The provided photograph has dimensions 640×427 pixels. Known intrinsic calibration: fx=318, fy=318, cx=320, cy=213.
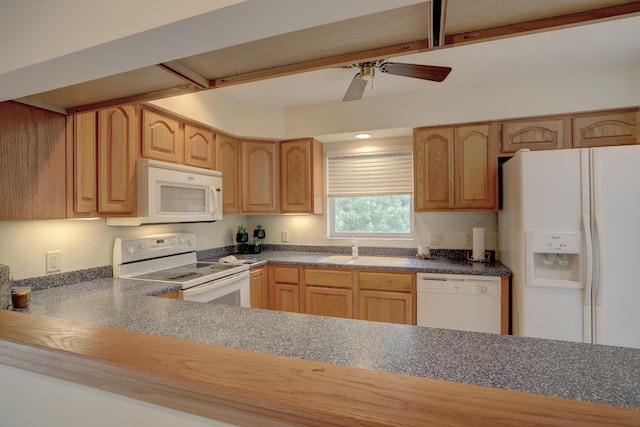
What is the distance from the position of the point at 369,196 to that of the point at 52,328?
2.86 m

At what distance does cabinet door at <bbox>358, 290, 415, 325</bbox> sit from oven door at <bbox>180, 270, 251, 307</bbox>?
977 millimetres

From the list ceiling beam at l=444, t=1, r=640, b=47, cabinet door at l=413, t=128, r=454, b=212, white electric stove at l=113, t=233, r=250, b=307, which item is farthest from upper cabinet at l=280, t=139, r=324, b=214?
ceiling beam at l=444, t=1, r=640, b=47

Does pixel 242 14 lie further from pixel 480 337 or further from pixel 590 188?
pixel 590 188

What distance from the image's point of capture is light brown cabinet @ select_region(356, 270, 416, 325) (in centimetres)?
259

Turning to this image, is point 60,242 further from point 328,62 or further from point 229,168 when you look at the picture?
point 328,62

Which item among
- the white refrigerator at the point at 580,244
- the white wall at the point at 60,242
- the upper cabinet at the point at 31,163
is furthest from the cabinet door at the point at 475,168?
the upper cabinet at the point at 31,163

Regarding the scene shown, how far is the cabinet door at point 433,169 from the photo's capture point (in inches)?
109

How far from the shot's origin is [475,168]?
2.70 meters

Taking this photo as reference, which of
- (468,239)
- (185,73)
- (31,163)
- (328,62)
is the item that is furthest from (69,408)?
(468,239)

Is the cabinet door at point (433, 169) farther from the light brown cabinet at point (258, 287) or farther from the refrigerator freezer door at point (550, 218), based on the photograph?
the light brown cabinet at point (258, 287)

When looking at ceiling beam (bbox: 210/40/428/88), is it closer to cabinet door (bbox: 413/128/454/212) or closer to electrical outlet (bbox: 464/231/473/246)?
cabinet door (bbox: 413/128/454/212)

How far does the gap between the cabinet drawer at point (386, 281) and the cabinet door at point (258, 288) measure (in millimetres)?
895

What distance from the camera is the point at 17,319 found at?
0.89 m

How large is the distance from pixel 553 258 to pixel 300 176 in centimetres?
217
